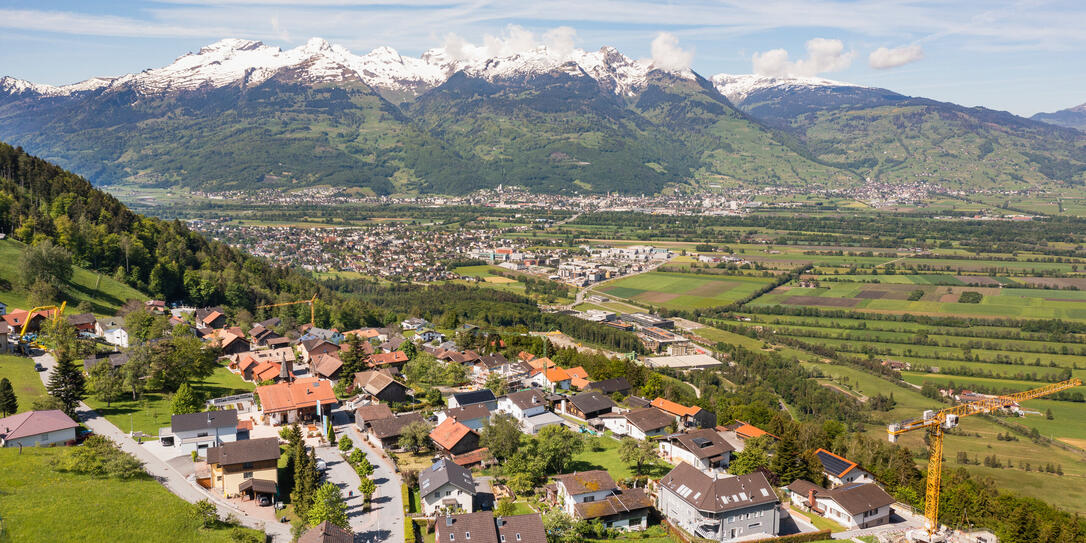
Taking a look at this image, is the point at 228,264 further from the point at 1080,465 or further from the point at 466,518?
the point at 1080,465

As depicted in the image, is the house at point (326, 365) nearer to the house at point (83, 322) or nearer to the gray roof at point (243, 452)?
the house at point (83, 322)

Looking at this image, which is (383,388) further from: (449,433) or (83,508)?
(83,508)

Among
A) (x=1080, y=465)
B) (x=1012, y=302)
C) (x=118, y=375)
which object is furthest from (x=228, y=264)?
(x=1012, y=302)

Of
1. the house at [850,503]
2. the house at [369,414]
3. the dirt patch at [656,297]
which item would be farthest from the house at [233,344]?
the dirt patch at [656,297]

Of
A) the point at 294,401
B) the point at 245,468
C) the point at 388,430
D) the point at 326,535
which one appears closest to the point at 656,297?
the point at 294,401

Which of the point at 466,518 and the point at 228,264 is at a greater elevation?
the point at 228,264

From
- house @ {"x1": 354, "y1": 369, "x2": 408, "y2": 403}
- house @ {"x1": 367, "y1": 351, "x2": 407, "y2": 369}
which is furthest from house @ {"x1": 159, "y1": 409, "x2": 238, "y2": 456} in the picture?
house @ {"x1": 367, "y1": 351, "x2": 407, "y2": 369}
